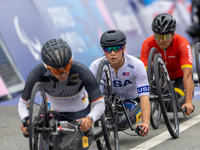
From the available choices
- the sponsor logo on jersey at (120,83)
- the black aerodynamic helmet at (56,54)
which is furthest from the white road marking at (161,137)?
the black aerodynamic helmet at (56,54)

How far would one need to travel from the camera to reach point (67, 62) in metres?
3.70

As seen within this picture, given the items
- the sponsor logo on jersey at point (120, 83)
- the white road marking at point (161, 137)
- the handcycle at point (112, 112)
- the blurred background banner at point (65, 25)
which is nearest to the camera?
the handcycle at point (112, 112)

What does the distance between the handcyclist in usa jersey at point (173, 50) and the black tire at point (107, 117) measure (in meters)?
1.63

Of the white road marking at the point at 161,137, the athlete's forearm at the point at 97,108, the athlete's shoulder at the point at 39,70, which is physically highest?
the athlete's shoulder at the point at 39,70

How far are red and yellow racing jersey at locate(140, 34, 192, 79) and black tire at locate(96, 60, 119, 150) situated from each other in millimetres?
1677

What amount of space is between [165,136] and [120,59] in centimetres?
139

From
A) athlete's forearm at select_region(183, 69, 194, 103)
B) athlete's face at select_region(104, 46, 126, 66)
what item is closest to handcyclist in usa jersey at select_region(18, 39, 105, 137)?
athlete's face at select_region(104, 46, 126, 66)

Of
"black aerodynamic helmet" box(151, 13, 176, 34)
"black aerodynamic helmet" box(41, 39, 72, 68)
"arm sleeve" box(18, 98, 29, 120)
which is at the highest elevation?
"black aerodynamic helmet" box(41, 39, 72, 68)

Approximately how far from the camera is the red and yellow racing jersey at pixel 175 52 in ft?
20.7

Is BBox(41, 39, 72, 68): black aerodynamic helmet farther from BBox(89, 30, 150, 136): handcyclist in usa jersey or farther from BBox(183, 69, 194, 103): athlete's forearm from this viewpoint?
BBox(183, 69, 194, 103): athlete's forearm

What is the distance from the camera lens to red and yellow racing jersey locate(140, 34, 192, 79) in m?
6.32

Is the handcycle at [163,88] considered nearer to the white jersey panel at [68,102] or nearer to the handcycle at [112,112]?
the handcycle at [112,112]

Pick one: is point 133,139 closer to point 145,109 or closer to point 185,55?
point 145,109

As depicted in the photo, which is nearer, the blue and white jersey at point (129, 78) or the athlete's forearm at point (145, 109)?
the athlete's forearm at point (145, 109)
